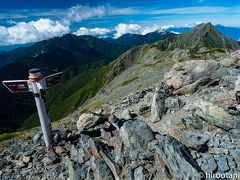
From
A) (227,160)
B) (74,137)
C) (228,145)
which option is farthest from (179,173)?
(74,137)

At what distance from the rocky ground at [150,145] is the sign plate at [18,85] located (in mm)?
5843

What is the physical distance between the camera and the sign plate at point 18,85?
939 inches

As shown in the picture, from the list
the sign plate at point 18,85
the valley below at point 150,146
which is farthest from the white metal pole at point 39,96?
the valley below at point 150,146

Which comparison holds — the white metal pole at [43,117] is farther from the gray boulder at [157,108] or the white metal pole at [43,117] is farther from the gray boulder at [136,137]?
the gray boulder at [157,108]

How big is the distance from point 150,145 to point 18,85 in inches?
432

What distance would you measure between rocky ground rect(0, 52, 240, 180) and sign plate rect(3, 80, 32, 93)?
5.84 meters

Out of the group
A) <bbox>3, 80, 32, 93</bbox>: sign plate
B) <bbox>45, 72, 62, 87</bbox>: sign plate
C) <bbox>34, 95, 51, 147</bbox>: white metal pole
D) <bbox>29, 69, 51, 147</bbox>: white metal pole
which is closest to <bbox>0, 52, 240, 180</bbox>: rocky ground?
<bbox>34, 95, 51, 147</bbox>: white metal pole

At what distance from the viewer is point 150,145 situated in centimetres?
2233

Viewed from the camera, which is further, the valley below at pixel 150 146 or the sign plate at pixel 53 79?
the sign plate at pixel 53 79

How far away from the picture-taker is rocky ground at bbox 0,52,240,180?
20.1 m

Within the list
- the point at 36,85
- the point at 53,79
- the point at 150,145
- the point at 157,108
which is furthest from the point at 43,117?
the point at 157,108

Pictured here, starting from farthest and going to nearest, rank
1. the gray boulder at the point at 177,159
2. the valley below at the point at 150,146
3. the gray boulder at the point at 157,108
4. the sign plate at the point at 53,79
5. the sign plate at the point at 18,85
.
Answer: the gray boulder at the point at 157,108, the sign plate at the point at 53,79, the sign plate at the point at 18,85, the valley below at the point at 150,146, the gray boulder at the point at 177,159

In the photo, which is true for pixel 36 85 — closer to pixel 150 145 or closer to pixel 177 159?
pixel 150 145

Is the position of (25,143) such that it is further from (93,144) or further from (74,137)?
(93,144)
